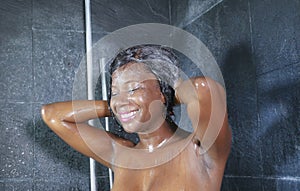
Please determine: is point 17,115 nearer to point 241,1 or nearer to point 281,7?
point 241,1

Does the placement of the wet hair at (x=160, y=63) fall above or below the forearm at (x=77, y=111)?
Answer: above

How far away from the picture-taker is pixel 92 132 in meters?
1.78

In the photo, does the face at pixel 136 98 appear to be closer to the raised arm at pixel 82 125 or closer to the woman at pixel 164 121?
the woman at pixel 164 121

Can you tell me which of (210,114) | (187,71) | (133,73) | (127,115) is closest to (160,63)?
(133,73)

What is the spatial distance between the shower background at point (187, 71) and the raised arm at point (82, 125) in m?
0.54

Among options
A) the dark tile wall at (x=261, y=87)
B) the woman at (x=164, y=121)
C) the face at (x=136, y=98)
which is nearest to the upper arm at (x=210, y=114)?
the woman at (x=164, y=121)

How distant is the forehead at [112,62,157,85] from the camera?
59.9 inches

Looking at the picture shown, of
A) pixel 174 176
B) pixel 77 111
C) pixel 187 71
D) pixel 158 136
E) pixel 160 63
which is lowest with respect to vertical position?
pixel 174 176

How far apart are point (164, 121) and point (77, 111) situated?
1.22ft

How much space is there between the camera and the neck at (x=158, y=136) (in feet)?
5.32

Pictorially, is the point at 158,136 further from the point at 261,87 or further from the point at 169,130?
the point at 261,87

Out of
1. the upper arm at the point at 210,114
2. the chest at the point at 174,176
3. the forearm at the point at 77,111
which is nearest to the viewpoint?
the upper arm at the point at 210,114

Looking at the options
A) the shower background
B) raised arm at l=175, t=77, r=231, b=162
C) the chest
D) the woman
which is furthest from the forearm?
the shower background

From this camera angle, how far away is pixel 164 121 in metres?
1.62
